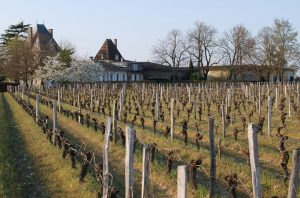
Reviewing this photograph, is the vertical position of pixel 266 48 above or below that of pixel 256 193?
above

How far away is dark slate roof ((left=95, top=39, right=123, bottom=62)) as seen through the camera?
284 feet

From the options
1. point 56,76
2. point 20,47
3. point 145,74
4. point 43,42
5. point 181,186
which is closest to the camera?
point 181,186

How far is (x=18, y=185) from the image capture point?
8.55 m

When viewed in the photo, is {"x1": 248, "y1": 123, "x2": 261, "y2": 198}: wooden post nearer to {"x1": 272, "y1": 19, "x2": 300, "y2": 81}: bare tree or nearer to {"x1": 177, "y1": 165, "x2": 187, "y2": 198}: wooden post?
{"x1": 177, "y1": 165, "x2": 187, "y2": 198}: wooden post

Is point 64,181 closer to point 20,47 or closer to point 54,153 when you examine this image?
point 54,153

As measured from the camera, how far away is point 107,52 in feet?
285

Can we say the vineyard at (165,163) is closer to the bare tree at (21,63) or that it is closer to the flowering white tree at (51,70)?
the bare tree at (21,63)

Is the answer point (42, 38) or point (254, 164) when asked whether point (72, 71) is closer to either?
point (42, 38)

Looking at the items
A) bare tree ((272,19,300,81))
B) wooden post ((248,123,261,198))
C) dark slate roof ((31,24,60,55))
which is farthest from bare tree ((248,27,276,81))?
wooden post ((248,123,261,198))

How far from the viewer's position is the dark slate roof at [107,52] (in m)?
86.7

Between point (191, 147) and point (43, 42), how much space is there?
6822 centimetres

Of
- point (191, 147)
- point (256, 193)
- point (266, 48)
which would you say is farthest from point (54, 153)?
point (266, 48)

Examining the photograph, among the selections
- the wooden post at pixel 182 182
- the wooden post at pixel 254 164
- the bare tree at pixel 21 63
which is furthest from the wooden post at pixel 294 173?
the bare tree at pixel 21 63

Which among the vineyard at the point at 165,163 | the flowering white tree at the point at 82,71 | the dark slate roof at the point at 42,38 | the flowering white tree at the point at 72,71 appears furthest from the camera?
the dark slate roof at the point at 42,38
